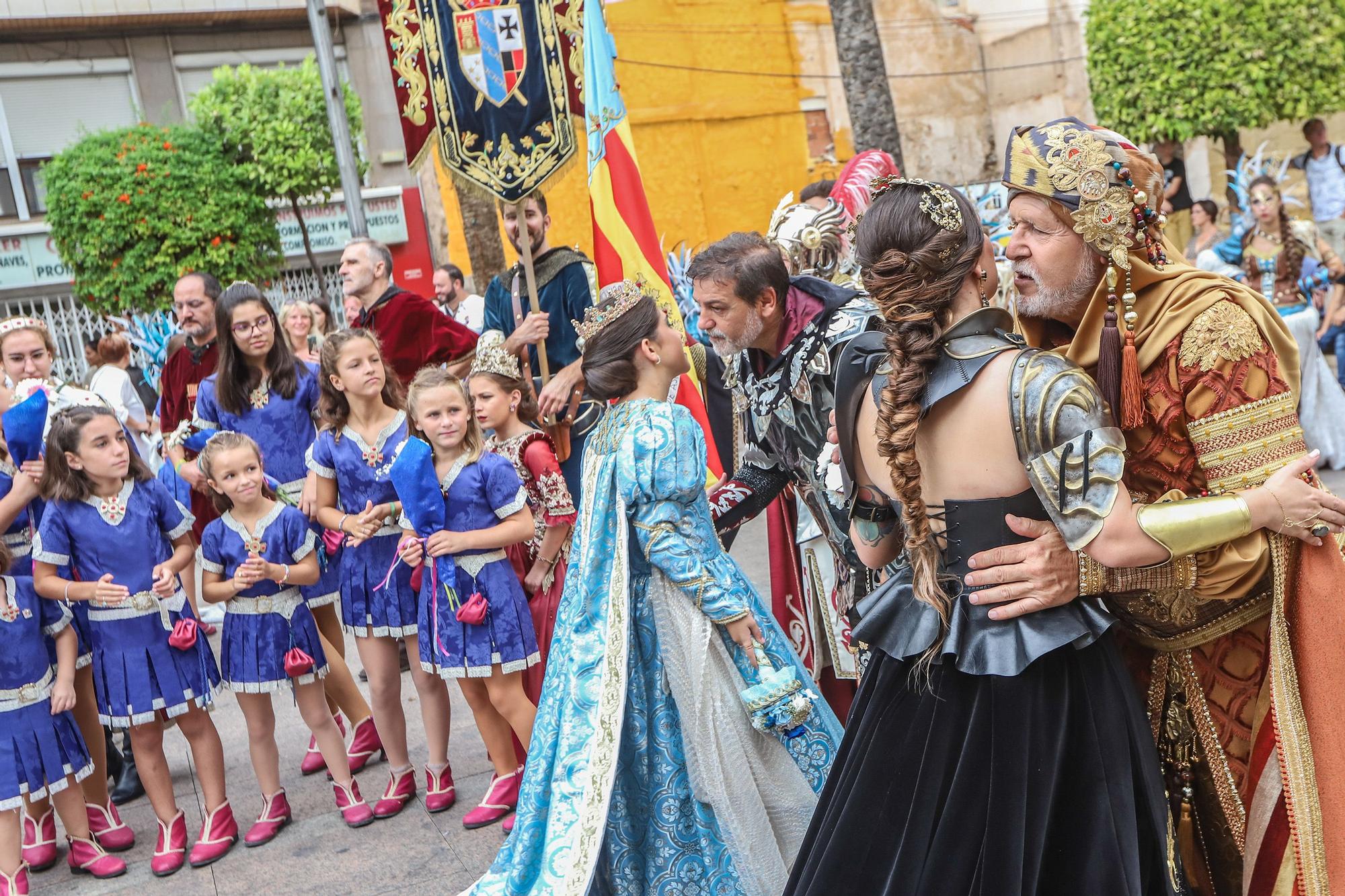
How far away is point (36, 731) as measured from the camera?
4078mm

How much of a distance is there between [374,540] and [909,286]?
294cm

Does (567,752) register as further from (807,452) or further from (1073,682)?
(1073,682)

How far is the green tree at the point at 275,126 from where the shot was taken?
1422 centimetres

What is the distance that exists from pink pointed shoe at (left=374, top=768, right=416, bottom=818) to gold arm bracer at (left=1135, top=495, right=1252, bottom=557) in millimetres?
3259

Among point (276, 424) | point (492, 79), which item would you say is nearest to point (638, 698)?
point (276, 424)

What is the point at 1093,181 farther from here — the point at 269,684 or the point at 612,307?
the point at 269,684

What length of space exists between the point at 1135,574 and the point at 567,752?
1.61 meters

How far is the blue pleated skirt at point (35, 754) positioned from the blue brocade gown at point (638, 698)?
1812 mm

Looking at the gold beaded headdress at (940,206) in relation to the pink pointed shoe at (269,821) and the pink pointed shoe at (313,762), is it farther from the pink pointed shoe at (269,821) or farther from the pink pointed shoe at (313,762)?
the pink pointed shoe at (313,762)

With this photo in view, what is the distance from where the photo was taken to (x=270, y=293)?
55.2ft

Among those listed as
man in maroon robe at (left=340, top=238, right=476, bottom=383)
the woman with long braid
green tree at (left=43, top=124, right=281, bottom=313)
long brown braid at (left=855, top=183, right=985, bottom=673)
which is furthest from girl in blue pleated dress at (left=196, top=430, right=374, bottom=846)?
green tree at (left=43, top=124, right=281, bottom=313)

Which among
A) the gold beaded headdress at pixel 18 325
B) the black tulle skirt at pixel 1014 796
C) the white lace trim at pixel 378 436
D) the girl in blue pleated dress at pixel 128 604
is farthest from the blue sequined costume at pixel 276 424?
the black tulle skirt at pixel 1014 796

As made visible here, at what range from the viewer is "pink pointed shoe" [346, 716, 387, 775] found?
4.96 meters

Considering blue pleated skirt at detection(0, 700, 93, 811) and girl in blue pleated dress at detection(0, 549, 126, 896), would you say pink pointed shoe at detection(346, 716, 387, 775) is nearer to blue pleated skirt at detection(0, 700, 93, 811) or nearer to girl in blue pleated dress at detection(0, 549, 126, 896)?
girl in blue pleated dress at detection(0, 549, 126, 896)
